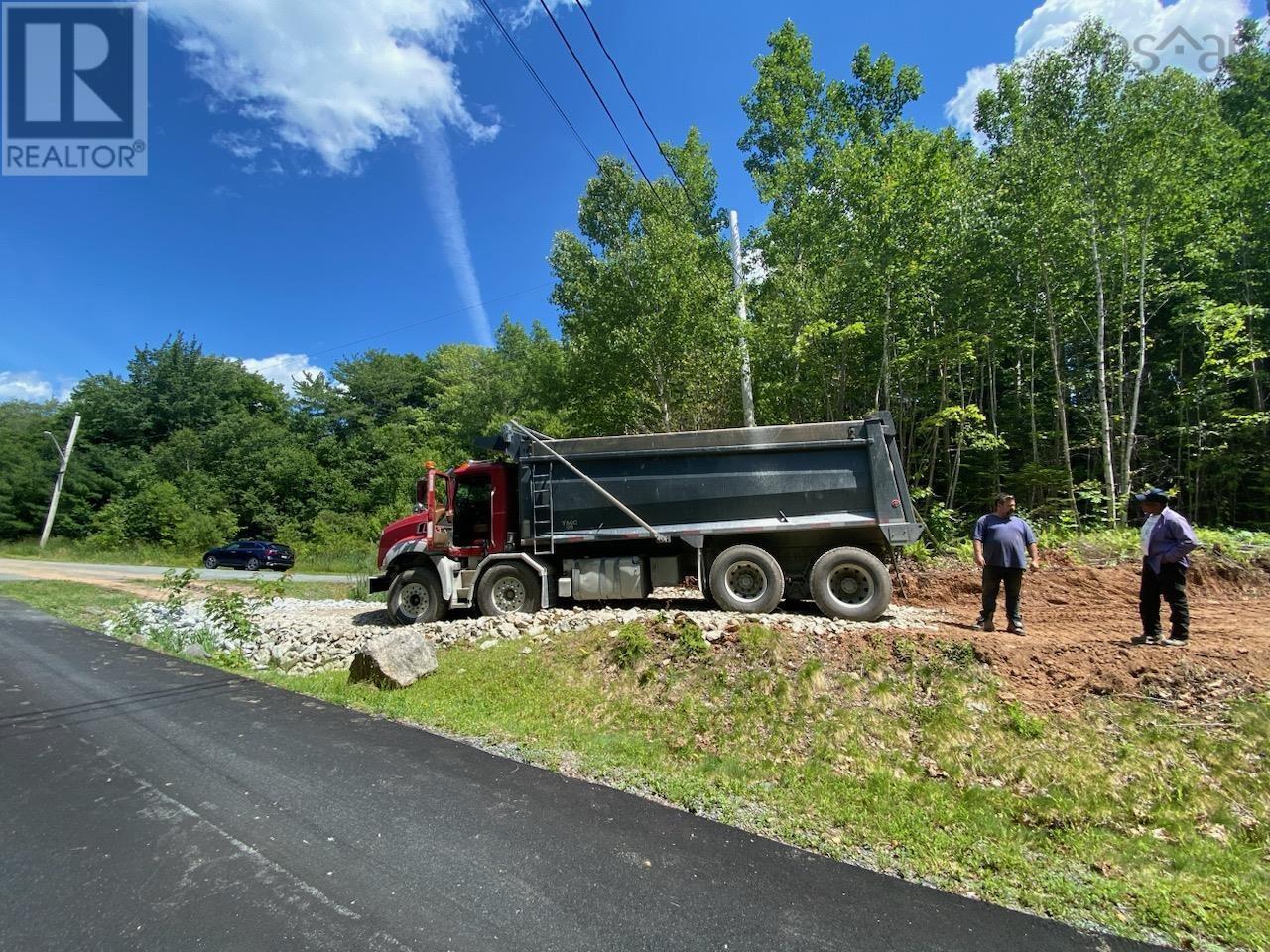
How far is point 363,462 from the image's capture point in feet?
136

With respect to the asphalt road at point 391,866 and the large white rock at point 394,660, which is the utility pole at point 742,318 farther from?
the asphalt road at point 391,866

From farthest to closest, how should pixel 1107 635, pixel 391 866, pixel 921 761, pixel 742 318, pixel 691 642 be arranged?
pixel 742 318 < pixel 1107 635 < pixel 691 642 < pixel 921 761 < pixel 391 866

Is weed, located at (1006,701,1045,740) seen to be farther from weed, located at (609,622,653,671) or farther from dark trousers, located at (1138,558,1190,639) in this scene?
weed, located at (609,622,653,671)

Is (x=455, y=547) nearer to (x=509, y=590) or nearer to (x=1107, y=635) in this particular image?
(x=509, y=590)

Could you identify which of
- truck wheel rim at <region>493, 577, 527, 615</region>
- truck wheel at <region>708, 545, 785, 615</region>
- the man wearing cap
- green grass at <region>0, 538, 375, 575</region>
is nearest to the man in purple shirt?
the man wearing cap

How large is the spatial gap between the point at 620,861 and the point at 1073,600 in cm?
900

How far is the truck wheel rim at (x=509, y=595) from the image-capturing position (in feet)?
31.6

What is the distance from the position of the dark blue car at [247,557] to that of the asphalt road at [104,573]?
0.54 meters

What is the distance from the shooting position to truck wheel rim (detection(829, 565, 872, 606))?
28.4ft

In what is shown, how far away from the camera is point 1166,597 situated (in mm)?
6062

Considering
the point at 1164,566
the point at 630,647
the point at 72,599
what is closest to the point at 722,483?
the point at 630,647

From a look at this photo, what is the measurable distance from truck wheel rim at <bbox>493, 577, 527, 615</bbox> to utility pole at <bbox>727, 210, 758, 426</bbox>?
794 cm

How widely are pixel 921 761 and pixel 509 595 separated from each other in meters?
6.75

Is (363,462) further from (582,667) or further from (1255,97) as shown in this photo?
(1255,97)
